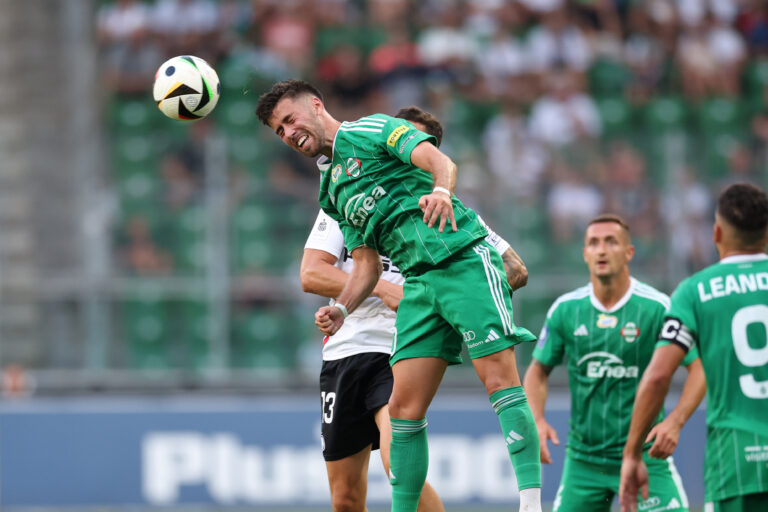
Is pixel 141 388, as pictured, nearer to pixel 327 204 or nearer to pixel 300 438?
pixel 300 438

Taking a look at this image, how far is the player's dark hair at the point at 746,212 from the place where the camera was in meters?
4.91

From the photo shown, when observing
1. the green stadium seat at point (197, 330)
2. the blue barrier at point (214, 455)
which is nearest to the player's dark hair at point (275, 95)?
the blue barrier at point (214, 455)

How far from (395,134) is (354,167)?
265 millimetres

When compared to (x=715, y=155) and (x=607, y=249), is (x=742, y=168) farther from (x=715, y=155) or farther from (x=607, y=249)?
(x=607, y=249)

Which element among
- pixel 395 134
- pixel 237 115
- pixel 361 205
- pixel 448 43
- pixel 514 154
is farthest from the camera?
pixel 448 43

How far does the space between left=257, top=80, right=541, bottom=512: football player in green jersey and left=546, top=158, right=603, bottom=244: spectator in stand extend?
6319 mm

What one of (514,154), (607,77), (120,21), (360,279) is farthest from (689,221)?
(120,21)

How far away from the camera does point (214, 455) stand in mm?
10883

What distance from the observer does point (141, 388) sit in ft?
37.1

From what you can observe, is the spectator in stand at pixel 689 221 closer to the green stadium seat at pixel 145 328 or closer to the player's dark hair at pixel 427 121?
the green stadium seat at pixel 145 328

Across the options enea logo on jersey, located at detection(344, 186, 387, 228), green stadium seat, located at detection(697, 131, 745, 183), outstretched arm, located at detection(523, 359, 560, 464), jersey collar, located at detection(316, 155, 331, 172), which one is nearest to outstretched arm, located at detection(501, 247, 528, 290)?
enea logo on jersey, located at detection(344, 186, 387, 228)

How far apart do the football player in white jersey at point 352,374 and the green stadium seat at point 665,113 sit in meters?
8.40

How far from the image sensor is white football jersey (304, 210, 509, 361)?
6.46 metres

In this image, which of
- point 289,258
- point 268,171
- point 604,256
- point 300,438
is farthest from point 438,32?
point 604,256
